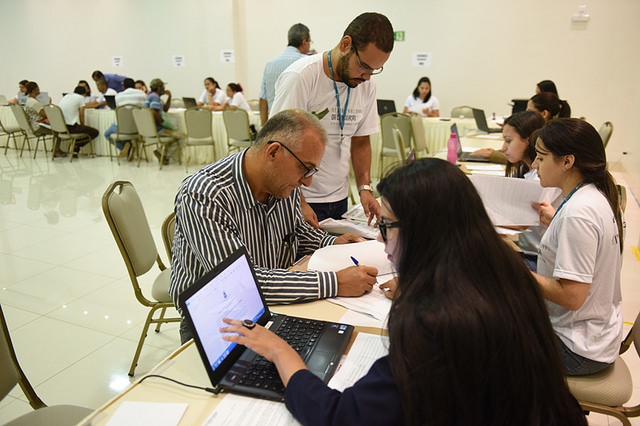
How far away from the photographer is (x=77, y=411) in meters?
1.33

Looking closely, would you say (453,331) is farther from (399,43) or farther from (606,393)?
(399,43)

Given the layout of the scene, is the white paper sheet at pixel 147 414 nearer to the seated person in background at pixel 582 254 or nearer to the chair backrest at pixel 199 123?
the seated person in background at pixel 582 254

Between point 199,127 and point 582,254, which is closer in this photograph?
point 582,254

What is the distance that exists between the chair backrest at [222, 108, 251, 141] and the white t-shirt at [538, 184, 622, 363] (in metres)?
5.60

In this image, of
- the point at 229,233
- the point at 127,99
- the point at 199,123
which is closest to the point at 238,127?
the point at 199,123

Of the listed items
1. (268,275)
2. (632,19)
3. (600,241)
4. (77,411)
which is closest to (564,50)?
(632,19)

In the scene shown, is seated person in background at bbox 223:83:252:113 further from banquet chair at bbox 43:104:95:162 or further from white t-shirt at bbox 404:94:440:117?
white t-shirt at bbox 404:94:440:117

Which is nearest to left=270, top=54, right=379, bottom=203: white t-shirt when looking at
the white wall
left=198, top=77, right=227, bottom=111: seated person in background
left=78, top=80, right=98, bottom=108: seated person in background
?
the white wall

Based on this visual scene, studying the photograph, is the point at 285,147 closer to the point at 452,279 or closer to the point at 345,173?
the point at 452,279

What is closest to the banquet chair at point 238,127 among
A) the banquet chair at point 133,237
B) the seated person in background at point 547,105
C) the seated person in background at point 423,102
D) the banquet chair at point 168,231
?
the seated person in background at point 423,102

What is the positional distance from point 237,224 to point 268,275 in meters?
0.22

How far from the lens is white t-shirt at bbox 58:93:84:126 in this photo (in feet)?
25.5

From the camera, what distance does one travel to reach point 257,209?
1.59m

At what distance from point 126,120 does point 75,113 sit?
3.92 ft
